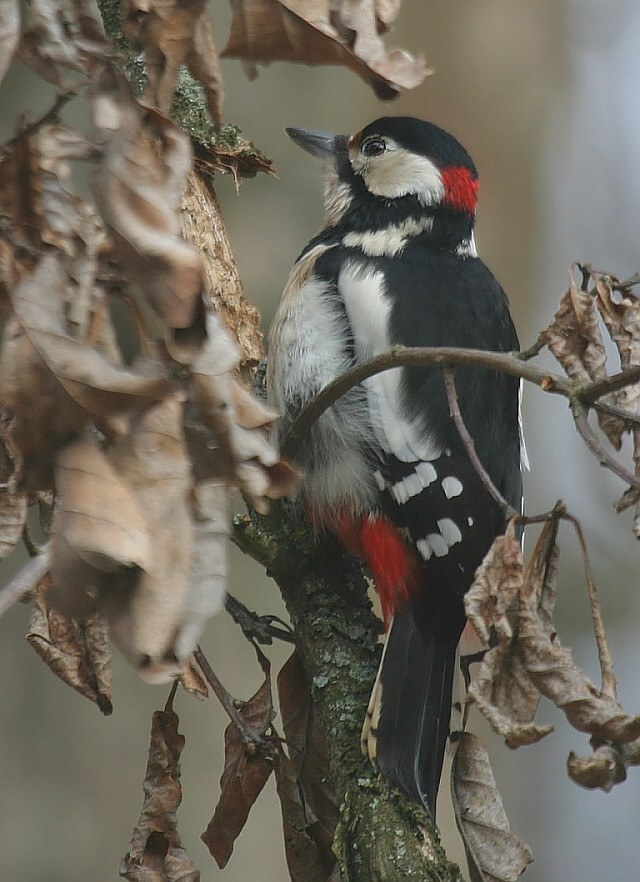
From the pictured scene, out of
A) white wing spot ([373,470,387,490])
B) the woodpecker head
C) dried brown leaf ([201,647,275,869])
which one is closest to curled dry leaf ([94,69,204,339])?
dried brown leaf ([201,647,275,869])

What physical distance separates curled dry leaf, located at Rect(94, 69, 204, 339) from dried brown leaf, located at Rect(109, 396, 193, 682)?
10 cm

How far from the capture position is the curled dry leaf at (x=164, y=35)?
3.94 feet

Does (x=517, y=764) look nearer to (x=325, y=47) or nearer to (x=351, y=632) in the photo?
(x=351, y=632)

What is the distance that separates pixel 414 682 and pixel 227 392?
1.06 m

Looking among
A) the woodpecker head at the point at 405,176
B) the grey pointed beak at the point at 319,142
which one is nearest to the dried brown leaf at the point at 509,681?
the woodpecker head at the point at 405,176

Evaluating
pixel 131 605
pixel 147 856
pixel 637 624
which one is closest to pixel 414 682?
pixel 147 856

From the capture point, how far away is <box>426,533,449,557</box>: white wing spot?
2.12 metres

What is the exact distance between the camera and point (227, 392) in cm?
105

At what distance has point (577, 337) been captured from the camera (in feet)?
4.83

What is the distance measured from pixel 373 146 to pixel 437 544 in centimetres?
109

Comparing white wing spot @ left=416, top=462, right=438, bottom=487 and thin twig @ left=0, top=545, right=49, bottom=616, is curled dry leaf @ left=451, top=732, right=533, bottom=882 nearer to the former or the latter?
white wing spot @ left=416, top=462, right=438, bottom=487

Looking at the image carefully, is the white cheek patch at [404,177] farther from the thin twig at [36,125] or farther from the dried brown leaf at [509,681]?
the thin twig at [36,125]

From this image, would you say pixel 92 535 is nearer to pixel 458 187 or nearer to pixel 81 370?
pixel 81 370

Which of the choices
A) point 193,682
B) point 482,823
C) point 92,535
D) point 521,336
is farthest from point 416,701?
point 521,336
